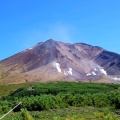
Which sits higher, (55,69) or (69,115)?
(55,69)

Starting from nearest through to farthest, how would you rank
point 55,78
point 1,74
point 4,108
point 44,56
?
point 4,108, point 55,78, point 1,74, point 44,56

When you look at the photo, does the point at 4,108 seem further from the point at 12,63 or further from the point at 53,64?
the point at 12,63

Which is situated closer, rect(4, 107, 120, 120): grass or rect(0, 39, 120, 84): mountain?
rect(4, 107, 120, 120): grass

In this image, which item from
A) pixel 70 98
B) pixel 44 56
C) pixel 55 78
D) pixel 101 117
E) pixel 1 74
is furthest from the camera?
pixel 44 56

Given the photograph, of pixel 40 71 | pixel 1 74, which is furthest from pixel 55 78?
pixel 1 74

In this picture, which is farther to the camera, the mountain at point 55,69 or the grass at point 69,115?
the mountain at point 55,69

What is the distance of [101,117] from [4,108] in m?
19.1

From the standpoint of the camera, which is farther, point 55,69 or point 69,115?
point 55,69

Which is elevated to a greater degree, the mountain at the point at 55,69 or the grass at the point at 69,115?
the mountain at the point at 55,69

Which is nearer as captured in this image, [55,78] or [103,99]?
[103,99]

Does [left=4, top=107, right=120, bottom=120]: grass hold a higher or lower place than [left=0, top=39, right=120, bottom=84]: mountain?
lower

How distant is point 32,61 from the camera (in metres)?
192

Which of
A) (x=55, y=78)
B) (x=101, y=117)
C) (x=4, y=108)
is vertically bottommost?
(x=101, y=117)

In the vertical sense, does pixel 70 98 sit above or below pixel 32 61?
below
